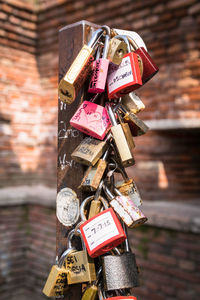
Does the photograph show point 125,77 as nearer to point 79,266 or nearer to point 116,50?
point 116,50

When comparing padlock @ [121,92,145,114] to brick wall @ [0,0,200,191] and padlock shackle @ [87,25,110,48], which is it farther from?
brick wall @ [0,0,200,191]

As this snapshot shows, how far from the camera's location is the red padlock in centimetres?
79

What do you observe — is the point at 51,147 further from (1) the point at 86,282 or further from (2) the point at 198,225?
(1) the point at 86,282

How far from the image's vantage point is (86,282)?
0.89 meters

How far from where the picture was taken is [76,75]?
2.74ft

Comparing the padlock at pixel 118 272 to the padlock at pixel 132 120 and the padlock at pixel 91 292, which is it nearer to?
the padlock at pixel 91 292

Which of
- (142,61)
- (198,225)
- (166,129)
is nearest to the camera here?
(142,61)

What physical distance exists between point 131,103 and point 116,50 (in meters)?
0.16

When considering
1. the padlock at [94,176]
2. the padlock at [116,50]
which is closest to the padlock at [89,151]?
the padlock at [94,176]

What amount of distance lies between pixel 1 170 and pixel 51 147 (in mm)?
649

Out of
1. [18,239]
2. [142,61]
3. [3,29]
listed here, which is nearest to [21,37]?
[3,29]

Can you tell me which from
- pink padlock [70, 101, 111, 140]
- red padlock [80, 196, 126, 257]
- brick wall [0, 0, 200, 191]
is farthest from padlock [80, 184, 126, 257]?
brick wall [0, 0, 200, 191]

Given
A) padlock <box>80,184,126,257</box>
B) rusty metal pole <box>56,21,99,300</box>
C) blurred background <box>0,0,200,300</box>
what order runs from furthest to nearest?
blurred background <box>0,0,200,300</box>
rusty metal pole <box>56,21,99,300</box>
padlock <box>80,184,126,257</box>

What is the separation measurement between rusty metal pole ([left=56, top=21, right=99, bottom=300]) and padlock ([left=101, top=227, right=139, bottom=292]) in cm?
12
